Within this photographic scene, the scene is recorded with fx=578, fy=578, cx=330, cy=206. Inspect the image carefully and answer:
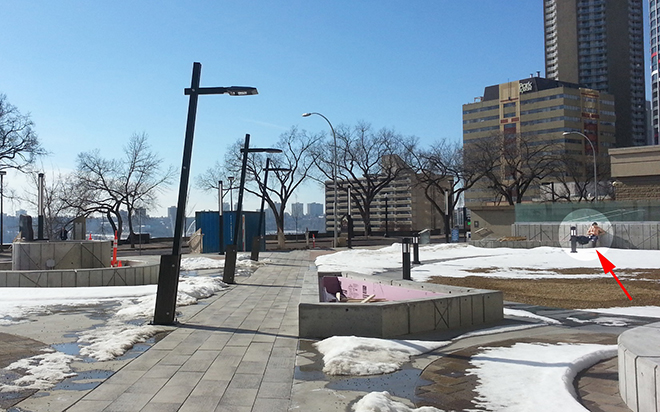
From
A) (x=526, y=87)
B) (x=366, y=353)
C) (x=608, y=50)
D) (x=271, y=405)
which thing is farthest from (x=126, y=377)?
(x=608, y=50)

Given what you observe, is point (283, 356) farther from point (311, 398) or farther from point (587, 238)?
point (587, 238)

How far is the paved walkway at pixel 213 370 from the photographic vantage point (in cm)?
534

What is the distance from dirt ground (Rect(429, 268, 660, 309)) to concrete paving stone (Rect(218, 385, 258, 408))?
8245mm

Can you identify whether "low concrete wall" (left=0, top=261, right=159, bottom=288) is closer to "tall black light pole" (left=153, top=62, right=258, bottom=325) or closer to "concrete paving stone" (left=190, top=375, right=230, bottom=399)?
"tall black light pole" (left=153, top=62, right=258, bottom=325)

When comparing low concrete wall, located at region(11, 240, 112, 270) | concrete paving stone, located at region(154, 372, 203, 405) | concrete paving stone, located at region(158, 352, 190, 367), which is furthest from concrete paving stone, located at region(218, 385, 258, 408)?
low concrete wall, located at region(11, 240, 112, 270)

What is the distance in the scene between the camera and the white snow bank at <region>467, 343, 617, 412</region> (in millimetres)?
5266

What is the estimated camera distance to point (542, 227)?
35.5 m

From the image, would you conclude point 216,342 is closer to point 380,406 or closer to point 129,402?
point 129,402

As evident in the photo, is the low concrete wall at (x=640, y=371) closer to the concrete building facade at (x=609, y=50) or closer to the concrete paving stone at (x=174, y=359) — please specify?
the concrete paving stone at (x=174, y=359)

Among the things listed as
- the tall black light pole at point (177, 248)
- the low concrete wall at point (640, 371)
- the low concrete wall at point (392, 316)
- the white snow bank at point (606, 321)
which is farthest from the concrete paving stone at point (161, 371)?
the white snow bank at point (606, 321)

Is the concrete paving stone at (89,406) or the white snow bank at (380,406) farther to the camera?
the concrete paving stone at (89,406)

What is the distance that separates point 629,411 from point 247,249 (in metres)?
36.4

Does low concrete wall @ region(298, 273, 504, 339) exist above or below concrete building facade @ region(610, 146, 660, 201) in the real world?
below

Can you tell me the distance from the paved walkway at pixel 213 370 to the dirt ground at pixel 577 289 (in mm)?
6026
